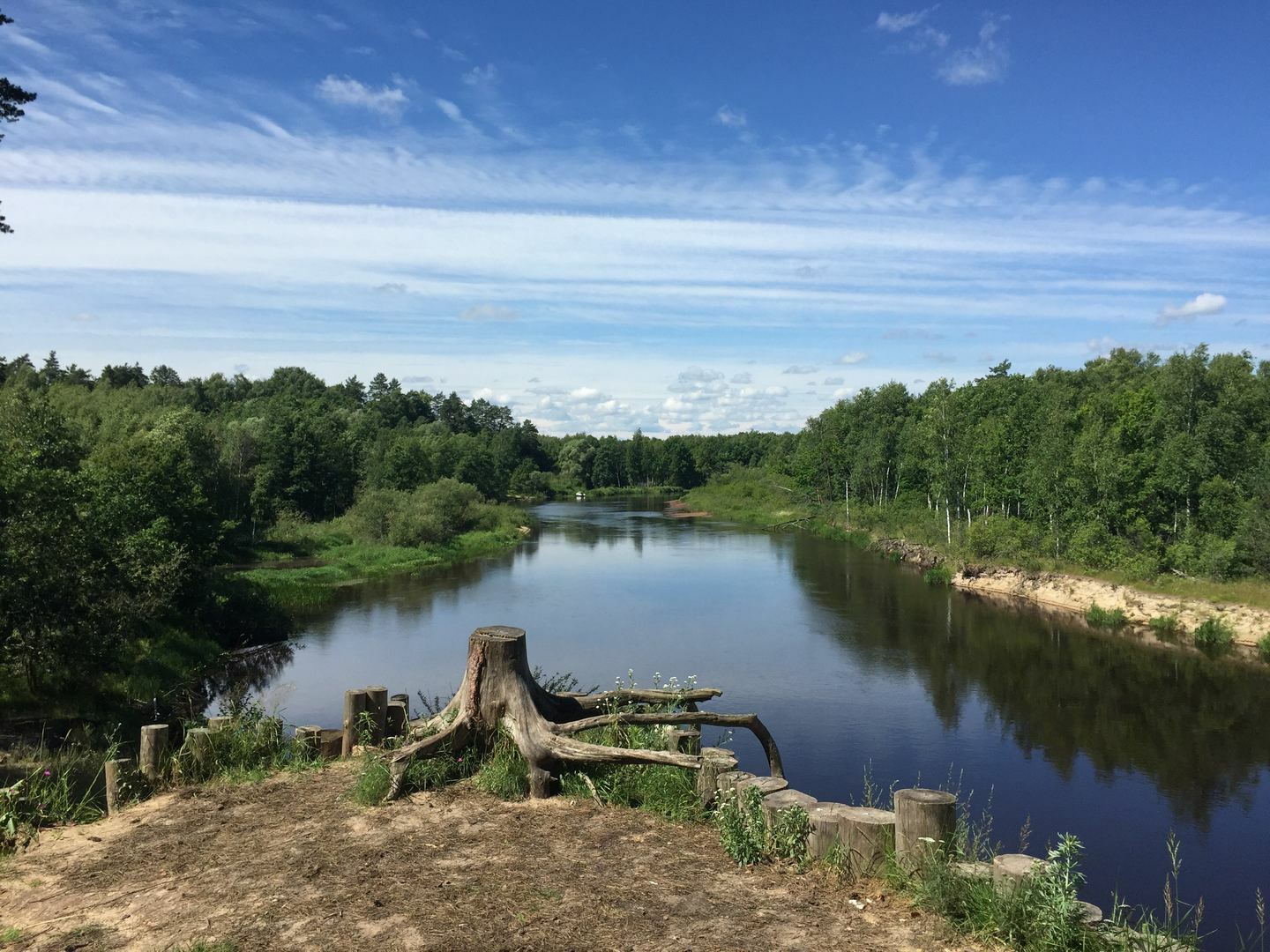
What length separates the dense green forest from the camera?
16109 mm

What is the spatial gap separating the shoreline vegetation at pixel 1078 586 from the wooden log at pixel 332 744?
25075 mm

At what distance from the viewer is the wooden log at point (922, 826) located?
5.29 metres

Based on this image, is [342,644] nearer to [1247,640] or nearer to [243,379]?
[1247,640]

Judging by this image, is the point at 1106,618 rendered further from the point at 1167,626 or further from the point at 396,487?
the point at 396,487

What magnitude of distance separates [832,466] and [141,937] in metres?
59.3

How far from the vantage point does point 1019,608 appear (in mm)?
31422

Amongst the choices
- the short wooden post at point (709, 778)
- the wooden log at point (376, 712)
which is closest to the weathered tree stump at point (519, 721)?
the short wooden post at point (709, 778)

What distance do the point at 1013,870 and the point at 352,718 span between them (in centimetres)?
603

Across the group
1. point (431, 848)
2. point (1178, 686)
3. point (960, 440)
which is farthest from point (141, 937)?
point (960, 440)

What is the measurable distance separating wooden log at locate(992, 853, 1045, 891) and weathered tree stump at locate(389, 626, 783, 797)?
233cm

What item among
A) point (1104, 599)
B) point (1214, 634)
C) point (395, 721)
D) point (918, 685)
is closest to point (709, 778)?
point (395, 721)

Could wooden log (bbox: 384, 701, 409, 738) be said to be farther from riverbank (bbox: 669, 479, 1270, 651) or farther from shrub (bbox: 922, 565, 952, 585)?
shrub (bbox: 922, 565, 952, 585)

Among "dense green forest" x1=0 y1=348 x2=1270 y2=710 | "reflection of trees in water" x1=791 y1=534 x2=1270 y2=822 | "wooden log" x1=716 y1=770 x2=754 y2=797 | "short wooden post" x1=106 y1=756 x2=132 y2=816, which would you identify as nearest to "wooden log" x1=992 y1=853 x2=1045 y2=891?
"wooden log" x1=716 y1=770 x2=754 y2=797

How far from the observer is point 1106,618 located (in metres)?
28.5
